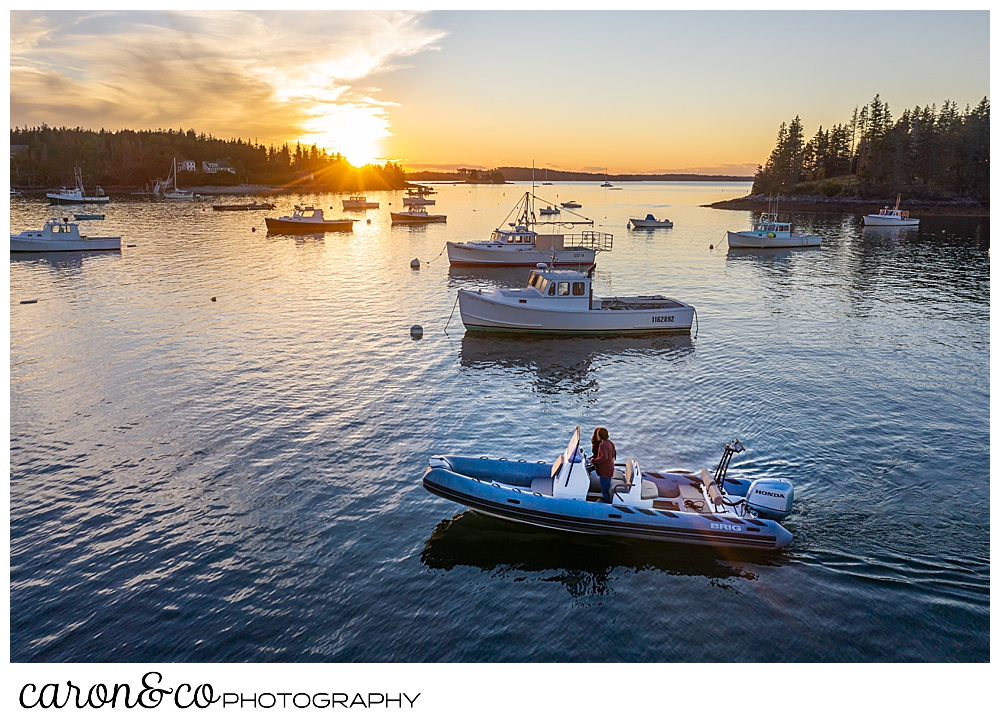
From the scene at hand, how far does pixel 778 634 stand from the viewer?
11.7 meters

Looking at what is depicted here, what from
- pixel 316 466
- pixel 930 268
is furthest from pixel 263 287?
pixel 930 268

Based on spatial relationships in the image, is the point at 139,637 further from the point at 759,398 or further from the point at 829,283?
the point at 829,283

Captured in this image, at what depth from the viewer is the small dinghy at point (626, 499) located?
14.0 meters

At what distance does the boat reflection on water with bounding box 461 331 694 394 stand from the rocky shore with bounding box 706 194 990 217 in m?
113

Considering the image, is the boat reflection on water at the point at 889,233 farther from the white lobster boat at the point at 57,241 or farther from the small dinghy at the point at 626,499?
the white lobster boat at the point at 57,241

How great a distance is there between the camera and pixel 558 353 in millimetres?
30859

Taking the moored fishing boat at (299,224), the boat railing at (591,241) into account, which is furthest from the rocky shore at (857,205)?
the moored fishing boat at (299,224)

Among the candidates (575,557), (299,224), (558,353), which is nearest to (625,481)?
(575,557)

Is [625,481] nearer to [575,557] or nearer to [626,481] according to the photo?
[626,481]

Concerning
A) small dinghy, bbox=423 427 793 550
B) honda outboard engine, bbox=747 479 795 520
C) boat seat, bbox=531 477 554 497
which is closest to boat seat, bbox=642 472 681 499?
small dinghy, bbox=423 427 793 550

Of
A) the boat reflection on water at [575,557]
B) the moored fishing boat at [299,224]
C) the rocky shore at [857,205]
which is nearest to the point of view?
the boat reflection on water at [575,557]

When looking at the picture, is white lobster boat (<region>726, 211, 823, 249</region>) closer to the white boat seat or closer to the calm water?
the calm water

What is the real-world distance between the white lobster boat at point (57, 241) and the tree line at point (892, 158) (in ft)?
462

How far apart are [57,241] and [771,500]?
7112cm
